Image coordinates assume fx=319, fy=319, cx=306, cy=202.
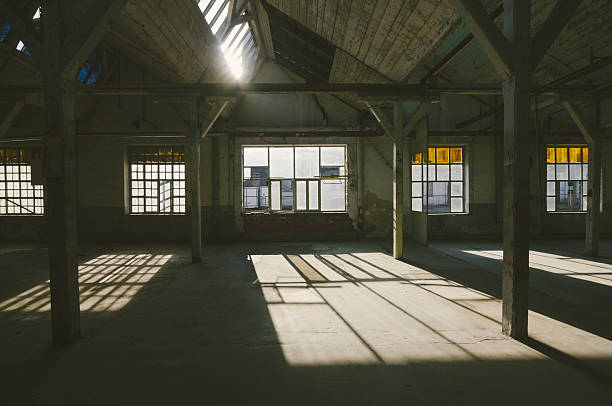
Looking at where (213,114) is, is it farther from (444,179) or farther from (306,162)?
(444,179)

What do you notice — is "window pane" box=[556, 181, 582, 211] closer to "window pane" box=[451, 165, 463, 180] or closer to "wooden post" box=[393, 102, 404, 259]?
"window pane" box=[451, 165, 463, 180]

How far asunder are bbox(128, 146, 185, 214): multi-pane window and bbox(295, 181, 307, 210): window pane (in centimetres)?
363

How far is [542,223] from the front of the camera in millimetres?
10039

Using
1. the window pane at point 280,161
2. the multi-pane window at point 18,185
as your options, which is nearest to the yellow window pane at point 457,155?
the window pane at point 280,161

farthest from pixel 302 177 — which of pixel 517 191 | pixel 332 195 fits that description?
pixel 517 191

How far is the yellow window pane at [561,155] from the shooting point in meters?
10.2

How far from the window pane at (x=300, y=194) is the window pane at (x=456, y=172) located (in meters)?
4.86

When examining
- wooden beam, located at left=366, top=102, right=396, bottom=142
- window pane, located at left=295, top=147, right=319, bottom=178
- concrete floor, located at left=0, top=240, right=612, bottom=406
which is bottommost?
concrete floor, located at left=0, top=240, right=612, bottom=406

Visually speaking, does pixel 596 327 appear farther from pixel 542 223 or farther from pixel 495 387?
pixel 542 223

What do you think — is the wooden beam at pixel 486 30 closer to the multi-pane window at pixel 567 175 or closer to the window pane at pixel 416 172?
the window pane at pixel 416 172

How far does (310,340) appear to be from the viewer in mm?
3090

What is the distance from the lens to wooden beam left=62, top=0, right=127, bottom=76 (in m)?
2.87

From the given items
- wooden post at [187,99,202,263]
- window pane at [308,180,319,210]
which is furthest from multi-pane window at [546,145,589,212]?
wooden post at [187,99,202,263]

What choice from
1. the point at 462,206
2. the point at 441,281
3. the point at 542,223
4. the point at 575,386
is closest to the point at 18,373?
the point at 575,386
